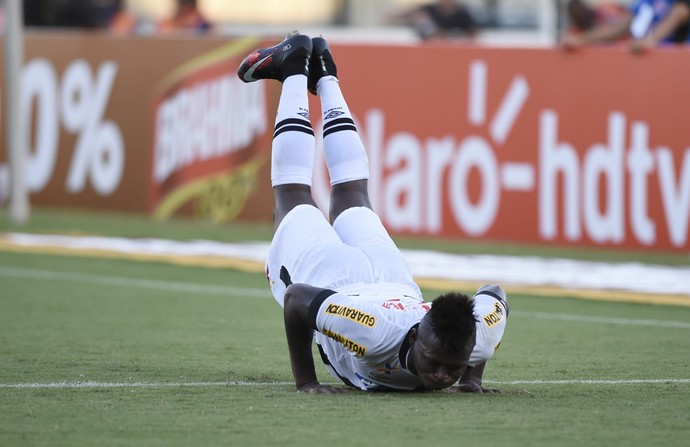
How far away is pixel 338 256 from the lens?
297 inches

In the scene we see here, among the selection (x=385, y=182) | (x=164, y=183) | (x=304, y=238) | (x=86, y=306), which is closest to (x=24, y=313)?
(x=86, y=306)

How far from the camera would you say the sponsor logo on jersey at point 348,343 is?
6.80m

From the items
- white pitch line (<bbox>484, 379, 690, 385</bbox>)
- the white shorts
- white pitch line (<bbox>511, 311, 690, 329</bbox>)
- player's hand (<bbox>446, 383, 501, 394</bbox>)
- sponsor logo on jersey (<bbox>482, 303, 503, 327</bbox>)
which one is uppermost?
the white shorts

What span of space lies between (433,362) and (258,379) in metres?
1.46

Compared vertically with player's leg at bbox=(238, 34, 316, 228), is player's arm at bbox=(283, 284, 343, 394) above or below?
below

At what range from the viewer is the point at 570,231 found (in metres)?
A: 15.2

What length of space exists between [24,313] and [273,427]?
5.11 metres

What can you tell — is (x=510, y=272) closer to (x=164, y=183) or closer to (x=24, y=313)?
(x=24, y=313)

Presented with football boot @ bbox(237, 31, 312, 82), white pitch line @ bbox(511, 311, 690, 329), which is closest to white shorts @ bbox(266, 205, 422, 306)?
football boot @ bbox(237, 31, 312, 82)

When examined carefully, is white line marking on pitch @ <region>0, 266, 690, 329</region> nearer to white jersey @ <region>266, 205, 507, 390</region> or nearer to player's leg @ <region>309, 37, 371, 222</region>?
player's leg @ <region>309, 37, 371, 222</region>

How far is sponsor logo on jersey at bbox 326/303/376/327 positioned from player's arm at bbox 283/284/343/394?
126mm

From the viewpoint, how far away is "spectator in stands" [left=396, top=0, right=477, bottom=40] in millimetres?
19891

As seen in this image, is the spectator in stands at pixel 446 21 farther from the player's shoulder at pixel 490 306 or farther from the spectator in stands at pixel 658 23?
the player's shoulder at pixel 490 306

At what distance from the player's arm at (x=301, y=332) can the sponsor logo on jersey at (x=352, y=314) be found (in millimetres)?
126
